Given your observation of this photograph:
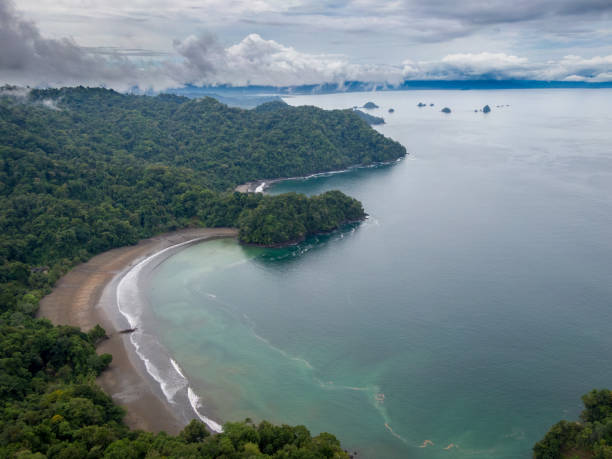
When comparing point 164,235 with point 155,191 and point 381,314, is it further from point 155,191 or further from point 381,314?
point 381,314

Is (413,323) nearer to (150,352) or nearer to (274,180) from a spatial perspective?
(150,352)

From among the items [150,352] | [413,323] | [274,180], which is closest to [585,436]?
[413,323]

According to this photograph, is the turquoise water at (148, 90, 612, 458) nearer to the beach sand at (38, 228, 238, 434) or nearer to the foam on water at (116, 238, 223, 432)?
the foam on water at (116, 238, 223, 432)

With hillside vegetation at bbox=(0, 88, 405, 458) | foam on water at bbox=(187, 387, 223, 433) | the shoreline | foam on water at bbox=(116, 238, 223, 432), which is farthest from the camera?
the shoreline

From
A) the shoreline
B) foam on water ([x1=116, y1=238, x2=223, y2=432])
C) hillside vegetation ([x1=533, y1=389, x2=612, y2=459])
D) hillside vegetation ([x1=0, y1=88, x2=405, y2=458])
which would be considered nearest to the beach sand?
foam on water ([x1=116, y1=238, x2=223, y2=432])

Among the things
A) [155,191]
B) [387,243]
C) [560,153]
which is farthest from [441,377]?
[560,153]

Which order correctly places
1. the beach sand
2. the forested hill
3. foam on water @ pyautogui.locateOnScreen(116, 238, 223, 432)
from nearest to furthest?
the beach sand, foam on water @ pyautogui.locateOnScreen(116, 238, 223, 432), the forested hill

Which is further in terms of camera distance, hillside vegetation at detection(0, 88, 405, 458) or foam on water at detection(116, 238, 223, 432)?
foam on water at detection(116, 238, 223, 432)
